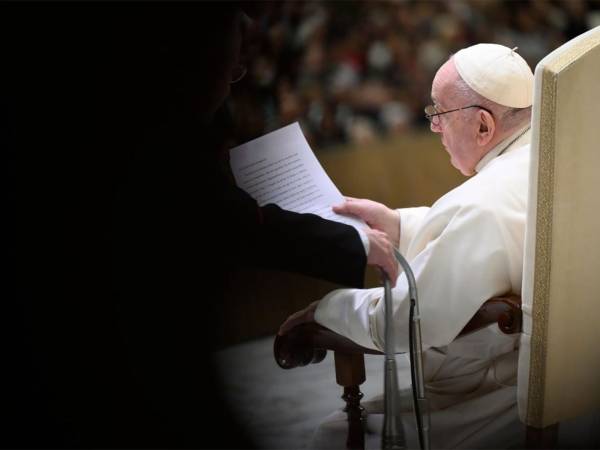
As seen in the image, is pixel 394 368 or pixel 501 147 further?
pixel 501 147

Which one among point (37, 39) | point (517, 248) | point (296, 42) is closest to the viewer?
point (37, 39)

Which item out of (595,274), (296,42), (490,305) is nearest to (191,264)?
(490,305)

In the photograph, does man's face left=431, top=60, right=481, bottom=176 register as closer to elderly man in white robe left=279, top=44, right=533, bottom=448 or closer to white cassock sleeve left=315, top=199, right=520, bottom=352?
elderly man in white robe left=279, top=44, right=533, bottom=448

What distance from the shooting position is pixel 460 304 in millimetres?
2420

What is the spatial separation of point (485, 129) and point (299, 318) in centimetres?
69

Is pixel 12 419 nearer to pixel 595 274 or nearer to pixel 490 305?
pixel 490 305

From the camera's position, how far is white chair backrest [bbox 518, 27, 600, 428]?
2357 mm

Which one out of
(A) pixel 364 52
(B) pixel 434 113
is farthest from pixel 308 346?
(A) pixel 364 52

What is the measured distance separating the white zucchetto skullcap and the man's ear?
0.05 meters

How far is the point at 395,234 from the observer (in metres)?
2.55

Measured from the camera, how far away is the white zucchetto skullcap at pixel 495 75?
2469 millimetres

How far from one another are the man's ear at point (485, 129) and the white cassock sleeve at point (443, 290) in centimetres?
18

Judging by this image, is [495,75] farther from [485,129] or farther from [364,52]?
[364,52]

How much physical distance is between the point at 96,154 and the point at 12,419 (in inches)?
25.4
